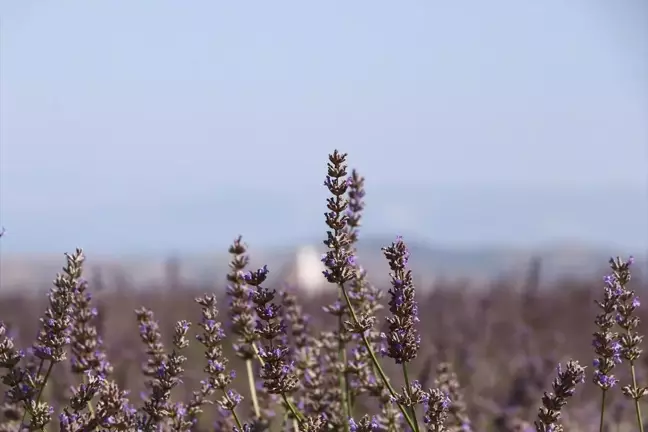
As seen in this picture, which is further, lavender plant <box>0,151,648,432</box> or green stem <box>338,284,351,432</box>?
green stem <box>338,284,351,432</box>

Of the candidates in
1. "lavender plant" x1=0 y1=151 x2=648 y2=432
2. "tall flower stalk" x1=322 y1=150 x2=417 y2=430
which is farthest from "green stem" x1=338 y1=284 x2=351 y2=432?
"tall flower stalk" x1=322 y1=150 x2=417 y2=430

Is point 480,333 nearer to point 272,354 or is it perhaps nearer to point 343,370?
point 343,370

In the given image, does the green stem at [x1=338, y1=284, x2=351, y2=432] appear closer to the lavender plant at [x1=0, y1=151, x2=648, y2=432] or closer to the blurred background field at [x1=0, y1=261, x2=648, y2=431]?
the lavender plant at [x1=0, y1=151, x2=648, y2=432]

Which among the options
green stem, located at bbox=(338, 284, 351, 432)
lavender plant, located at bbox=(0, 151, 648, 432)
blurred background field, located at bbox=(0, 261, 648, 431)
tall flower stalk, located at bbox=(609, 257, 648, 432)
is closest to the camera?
lavender plant, located at bbox=(0, 151, 648, 432)

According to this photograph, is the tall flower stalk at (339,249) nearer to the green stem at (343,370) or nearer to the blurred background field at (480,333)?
the green stem at (343,370)

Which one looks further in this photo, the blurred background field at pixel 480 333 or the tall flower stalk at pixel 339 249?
the blurred background field at pixel 480 333

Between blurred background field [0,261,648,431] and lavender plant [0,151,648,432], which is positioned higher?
lavender plant [0,151,648,432]

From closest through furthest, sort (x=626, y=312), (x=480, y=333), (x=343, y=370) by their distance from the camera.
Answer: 1. (x=626, y=312)
2. (x=343, y=370)
3. (x=480, y=333)

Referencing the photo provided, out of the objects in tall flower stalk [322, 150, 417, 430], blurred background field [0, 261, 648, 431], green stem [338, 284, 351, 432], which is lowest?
blurred background field [0, 261, 648, 431]

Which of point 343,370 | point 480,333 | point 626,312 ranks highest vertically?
point 626,312

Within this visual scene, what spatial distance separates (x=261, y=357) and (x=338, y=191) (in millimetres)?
580

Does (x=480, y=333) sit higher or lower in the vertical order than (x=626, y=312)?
lower

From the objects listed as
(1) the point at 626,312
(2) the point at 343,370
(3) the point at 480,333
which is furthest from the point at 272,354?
(3) the point at 480,333

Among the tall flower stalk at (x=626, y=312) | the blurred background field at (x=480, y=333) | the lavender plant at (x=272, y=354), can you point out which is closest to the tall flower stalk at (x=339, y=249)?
the lavender plant at (x=272, y=354)
